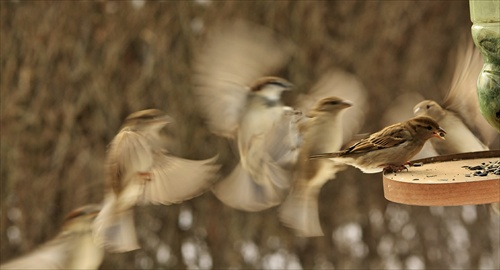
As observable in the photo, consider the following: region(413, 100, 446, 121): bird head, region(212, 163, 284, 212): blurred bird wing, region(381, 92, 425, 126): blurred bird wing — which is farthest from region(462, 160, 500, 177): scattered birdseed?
region(381, 92, 425, 126): blurred bird wing

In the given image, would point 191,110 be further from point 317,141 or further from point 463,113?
point 463,113

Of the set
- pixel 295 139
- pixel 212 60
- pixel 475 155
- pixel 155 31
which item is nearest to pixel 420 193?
pixel 475 155

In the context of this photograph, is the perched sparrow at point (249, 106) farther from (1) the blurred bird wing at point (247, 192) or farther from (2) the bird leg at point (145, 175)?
(2) the bird leg at point (145, 175)

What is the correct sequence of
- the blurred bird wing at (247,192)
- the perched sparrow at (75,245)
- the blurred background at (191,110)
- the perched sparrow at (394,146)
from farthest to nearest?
the blurred background at (191,110) → the blurred bird wing at (247,192) → the perched sparrow at (75,245) → the perched sparrow at (394,146)

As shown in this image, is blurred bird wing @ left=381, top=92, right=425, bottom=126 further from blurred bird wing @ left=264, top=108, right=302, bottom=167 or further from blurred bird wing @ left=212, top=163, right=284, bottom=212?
blurred bird wing @ left=264, top=108, right=302, bottom=167

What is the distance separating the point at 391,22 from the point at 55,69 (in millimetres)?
1709

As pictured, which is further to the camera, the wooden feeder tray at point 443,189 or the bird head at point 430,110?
the bird head at point 430,110

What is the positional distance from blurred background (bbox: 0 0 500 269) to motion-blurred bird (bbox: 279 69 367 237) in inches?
38.4

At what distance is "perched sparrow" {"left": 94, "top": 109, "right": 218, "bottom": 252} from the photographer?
2867mm

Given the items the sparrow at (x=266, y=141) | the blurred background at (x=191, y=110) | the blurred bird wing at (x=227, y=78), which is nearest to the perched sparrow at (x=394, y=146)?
the sparrow at (x=266, y=141)

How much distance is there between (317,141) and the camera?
287 centimetres

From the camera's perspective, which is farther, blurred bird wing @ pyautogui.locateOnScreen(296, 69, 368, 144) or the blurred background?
the blurred background

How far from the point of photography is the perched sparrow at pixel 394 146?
2.42 meters

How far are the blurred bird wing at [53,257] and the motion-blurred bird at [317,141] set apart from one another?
0.79 metres
